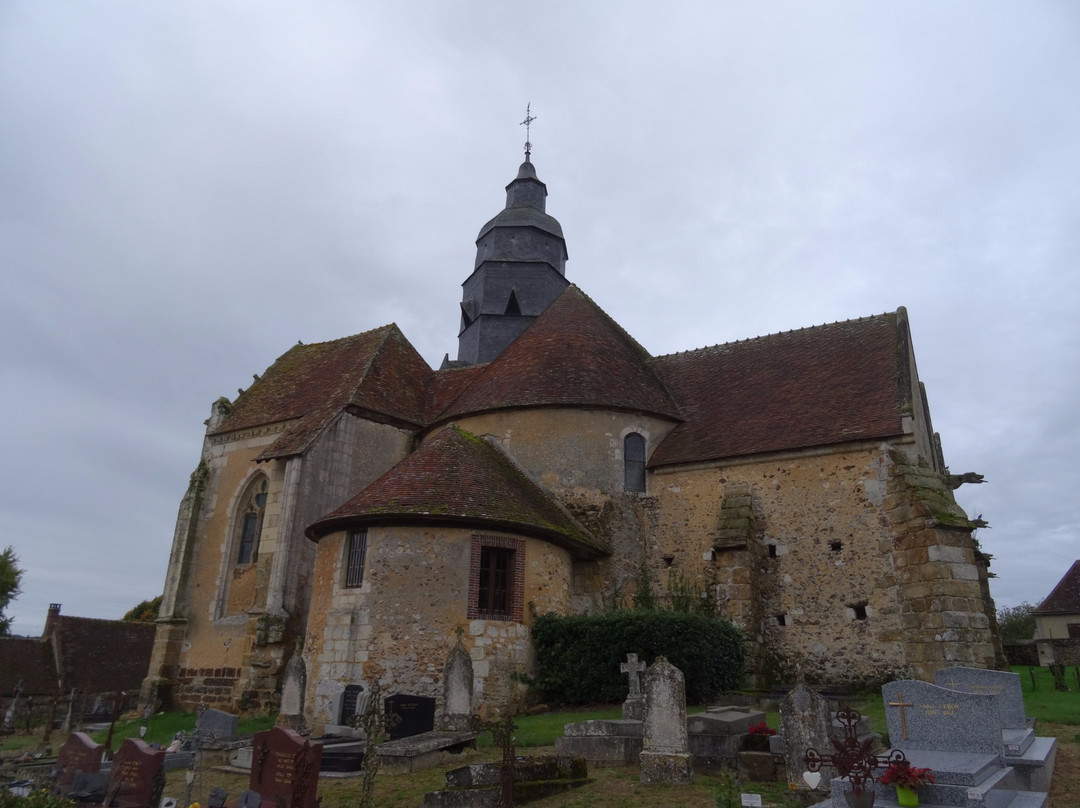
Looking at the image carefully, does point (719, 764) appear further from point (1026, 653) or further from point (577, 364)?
point (1026, 653)

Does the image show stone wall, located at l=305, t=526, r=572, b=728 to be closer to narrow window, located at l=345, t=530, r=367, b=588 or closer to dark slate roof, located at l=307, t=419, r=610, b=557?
narrow window, located at l=345, t=530, r=367, b=588

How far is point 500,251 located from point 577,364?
11.4 meters

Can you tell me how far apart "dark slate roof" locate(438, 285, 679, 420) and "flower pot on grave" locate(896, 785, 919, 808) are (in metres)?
12.8

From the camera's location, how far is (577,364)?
768 inches

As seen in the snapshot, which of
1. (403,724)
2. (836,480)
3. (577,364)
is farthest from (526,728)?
(577,364)

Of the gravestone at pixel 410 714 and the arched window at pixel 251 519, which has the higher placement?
the arched window at pixel 251 519

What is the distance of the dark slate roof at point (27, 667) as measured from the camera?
27812 millimetres

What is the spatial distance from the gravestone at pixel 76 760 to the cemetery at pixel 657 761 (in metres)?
0.02

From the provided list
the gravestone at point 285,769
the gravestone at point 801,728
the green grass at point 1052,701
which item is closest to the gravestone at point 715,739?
the gravestone at point 801,728

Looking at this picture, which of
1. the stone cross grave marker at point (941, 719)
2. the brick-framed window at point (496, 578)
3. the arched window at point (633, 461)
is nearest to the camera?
the stone cross grave marker at point (941, 719)

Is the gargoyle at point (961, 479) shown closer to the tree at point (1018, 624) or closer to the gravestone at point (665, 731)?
the gravestone at point (665, 731)

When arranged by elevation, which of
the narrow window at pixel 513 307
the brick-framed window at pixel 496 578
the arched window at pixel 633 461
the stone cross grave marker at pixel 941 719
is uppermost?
the narrow window at pixel 513 307

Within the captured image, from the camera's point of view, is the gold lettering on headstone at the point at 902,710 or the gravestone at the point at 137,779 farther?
the gravestone at the point at 137,779

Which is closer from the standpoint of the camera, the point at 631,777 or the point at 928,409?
the point at 631,777
